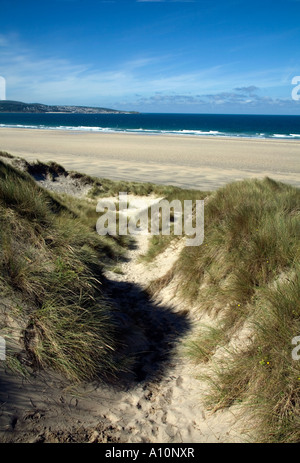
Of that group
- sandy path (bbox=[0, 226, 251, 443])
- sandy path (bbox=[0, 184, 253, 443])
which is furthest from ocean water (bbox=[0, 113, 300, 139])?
sandy path (bbox=[0, 226, 251, 443])

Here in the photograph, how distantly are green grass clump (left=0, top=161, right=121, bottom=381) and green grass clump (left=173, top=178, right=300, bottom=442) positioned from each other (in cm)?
121

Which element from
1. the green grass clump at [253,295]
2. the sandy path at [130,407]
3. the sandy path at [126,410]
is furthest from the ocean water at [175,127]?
the sandy path at [126,410]

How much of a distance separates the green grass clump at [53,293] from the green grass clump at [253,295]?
3.97ft

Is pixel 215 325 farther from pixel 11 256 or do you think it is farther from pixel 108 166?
pixel 108 166

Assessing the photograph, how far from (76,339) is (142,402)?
2.97ft

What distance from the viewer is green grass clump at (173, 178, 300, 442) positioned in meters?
2.84

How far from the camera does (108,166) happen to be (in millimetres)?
22312

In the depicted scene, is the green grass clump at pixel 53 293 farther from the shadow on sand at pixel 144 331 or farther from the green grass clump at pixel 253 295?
the green grass clump at pixel 253 295

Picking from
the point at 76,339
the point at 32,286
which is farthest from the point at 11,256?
the point at 76,339

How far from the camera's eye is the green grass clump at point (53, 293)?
3457 millimetres

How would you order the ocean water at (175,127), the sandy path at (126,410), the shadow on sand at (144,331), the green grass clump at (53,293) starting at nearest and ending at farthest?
the sandy path at (126,410) < the green grass clump at (53,293) < the shadow on sand at (144,331) < the ocean water at (175,127)

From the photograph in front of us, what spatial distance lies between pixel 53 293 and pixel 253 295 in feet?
7.69

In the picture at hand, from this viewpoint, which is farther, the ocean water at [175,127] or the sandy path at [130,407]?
the ocean water at [175,127]

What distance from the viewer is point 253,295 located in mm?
4219
